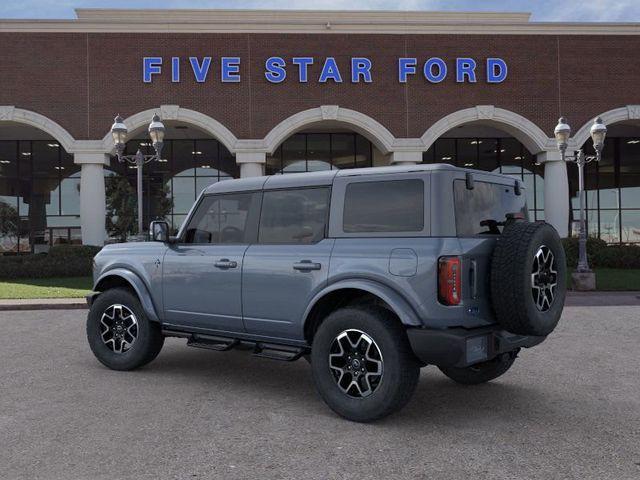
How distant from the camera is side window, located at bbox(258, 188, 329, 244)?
17.1 ft

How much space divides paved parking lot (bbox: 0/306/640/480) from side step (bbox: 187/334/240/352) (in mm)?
437

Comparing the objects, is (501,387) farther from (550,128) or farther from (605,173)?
(605,173)

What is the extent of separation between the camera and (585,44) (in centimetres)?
2361

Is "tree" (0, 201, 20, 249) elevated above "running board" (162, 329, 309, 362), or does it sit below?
above

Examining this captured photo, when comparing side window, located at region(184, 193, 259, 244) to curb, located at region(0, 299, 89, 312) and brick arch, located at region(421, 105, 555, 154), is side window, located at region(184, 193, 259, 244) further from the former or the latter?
brick arch, located at region(421, 105, 555, 154)

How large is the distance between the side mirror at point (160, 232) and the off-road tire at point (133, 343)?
91 centimetres

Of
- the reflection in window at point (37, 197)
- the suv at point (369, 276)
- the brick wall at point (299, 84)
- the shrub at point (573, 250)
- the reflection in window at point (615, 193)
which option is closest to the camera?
the suv at point (369, 276)

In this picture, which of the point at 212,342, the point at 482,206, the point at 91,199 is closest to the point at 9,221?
the point at 91,199

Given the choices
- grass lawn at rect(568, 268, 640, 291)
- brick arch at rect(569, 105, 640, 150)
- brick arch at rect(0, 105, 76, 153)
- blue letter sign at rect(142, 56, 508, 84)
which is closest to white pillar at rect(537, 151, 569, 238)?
brick arch at rect(569, 105, 640, 150)

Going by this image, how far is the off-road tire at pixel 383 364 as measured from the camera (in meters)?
4.47

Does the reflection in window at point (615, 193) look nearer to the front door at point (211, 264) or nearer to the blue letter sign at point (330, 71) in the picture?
the blue letter sign at point (330, 71)

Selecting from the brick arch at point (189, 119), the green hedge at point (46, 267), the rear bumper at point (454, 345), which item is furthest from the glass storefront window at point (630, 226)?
the rear bumper at point (454, 345)

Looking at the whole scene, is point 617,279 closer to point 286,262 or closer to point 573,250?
point 573,250

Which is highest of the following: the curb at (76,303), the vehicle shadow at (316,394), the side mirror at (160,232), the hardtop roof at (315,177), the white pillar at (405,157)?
the white pillar at (405,157)
